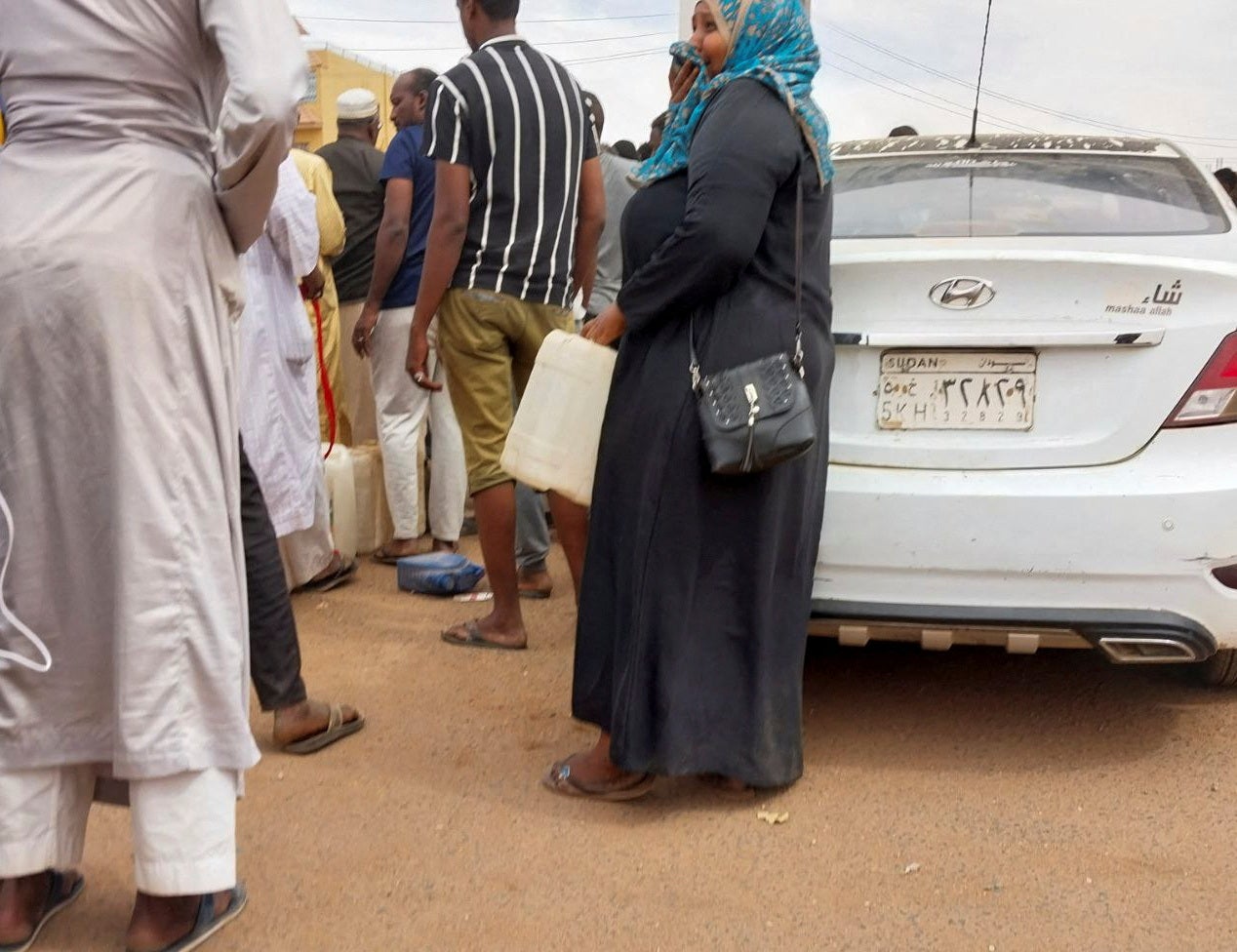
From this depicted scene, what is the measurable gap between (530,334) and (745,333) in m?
1.65

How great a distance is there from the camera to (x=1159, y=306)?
352 centimetres

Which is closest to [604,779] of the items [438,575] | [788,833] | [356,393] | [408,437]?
[788,833]

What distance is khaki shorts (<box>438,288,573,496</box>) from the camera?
475cm

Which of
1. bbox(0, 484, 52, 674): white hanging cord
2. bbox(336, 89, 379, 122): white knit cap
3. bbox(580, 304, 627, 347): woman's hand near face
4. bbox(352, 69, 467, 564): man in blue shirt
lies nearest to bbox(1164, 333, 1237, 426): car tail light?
bbox(580, 304, 627, 347): woman's hand near face

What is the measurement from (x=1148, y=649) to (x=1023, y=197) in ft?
4.76

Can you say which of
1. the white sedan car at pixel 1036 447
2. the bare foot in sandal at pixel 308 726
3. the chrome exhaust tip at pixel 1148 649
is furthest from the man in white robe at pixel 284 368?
the chrome exhaust tip at pixel 1148 649

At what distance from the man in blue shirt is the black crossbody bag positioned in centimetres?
285

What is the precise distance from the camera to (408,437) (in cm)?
624

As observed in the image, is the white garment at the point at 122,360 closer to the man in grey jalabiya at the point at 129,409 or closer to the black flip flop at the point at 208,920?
the man in grey jalabiya at the point at 129,409

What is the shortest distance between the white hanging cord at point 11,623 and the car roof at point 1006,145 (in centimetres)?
304

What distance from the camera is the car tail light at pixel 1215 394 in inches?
137

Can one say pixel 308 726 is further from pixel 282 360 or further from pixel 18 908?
pixel 282 360

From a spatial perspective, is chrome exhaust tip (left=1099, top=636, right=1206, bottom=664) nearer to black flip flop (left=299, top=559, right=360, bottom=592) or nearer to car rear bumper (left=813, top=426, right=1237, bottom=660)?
car rear bumper (left=813, top=426, right=1237, bottom=660)

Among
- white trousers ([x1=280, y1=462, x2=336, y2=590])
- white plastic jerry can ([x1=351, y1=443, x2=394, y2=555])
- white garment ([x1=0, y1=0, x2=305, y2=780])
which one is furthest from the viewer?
white plastic jerry can ([x1=351, y1=443, x2=394, y2=555])
